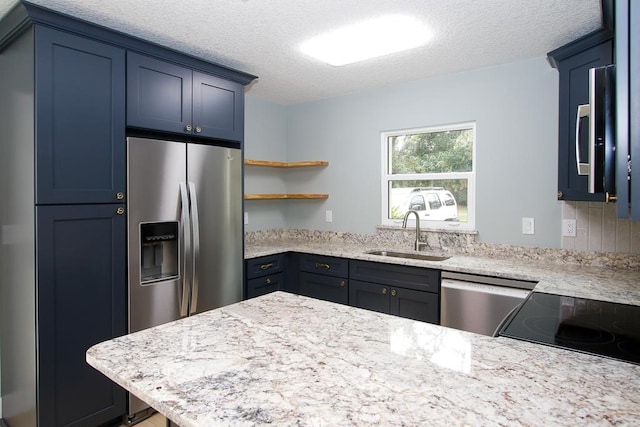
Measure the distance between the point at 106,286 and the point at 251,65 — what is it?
1.86m

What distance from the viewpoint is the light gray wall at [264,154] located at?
391cm

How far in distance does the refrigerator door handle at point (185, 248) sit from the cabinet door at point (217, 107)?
0.50 m

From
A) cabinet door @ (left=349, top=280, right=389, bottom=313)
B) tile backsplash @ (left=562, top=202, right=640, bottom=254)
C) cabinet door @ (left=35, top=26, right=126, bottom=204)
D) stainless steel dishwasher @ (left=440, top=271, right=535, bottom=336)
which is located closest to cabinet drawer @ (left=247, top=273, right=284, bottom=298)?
cabinet door @ (left=349, top=280, right=389, bottom=313)

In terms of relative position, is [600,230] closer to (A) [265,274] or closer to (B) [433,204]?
(B) [433,204]

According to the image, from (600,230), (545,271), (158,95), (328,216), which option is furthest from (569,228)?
(158,95)

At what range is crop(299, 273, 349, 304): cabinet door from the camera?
10.6 ft

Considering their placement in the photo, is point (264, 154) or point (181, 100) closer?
point (181, 100)

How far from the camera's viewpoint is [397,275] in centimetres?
290

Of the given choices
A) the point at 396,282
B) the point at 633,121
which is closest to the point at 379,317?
the point at 633,121

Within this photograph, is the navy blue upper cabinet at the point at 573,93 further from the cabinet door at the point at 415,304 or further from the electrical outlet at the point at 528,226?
the cabinet door at the point at 415,304

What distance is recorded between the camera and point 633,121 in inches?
29.4

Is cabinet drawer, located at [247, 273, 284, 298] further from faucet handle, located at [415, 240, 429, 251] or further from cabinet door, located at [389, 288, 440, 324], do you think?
faucet handle, located at [415, 240, 429, 251]

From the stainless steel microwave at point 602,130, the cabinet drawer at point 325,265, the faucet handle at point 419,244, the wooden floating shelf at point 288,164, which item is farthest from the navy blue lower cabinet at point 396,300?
the stainless steel microwave at point 602,130

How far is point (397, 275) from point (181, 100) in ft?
6.50
